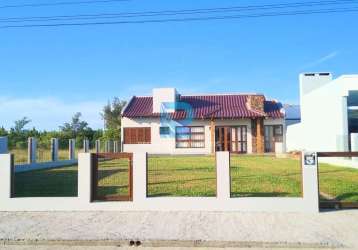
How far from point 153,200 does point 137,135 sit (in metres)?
26.7

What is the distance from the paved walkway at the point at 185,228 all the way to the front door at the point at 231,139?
84.6 feet

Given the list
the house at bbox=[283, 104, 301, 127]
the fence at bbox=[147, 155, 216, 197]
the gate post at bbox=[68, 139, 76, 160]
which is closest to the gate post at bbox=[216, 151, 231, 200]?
the fence at bbox=[147, 155, 216, 197]

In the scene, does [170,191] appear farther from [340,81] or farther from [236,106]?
[236,106]

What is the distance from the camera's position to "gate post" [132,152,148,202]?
9461 mm

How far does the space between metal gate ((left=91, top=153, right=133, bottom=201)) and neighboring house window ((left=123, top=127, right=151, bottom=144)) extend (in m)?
23.8

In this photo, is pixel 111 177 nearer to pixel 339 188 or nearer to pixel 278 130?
pixel 339 188

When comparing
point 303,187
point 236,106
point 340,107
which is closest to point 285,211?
point 303,187

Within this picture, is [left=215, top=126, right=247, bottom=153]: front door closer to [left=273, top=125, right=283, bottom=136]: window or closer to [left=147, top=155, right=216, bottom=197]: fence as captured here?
[left=273, top=125, right=283, bottom=136]: window

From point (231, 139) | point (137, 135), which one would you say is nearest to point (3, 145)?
point (137, 135)

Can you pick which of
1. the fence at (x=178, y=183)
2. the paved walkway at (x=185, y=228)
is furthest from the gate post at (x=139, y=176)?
the fence at (x=178, y=183)

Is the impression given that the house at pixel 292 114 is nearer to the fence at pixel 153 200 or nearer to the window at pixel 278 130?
the window at pixel 278 130

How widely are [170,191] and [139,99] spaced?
27658 millimetres

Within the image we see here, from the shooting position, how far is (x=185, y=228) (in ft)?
25.3

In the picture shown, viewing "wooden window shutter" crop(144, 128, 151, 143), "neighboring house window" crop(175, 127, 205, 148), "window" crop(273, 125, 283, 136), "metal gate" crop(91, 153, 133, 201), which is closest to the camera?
"metal gate" crop(91, 153, 133, 201)
